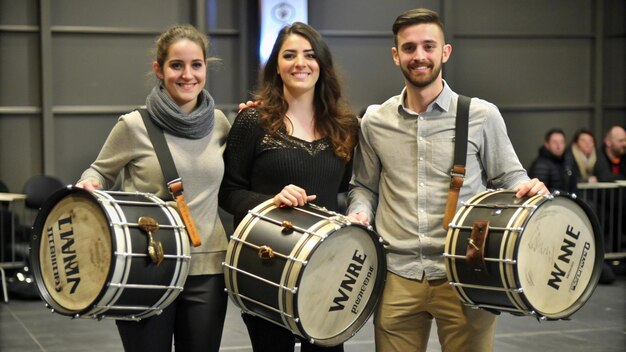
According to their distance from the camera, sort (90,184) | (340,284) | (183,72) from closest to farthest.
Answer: (340,284) → (90,184) → (183,72)

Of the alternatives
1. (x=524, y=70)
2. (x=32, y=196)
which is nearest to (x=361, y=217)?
(x=32, y=196)

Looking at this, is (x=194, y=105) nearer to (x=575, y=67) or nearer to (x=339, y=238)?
Answer: (x=339, y=238)

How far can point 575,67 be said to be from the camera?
40.2 ft

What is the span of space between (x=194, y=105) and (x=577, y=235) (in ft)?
4.69

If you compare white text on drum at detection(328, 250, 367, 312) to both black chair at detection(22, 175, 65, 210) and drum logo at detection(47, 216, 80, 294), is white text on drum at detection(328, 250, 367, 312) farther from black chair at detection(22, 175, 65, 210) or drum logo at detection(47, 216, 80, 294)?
black chair at detection(22, 175, 65, 210)

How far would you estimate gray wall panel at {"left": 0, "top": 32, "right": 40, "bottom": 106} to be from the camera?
32.9 feet

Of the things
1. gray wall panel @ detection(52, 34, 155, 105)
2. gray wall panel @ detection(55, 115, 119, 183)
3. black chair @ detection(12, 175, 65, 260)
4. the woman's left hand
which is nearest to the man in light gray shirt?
the woman's left hand

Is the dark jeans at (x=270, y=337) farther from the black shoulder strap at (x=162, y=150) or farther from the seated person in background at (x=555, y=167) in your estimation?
the seated person in background at (x=555, y=167)

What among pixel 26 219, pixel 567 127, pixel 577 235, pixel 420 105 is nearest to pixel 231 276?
pixel 420 105

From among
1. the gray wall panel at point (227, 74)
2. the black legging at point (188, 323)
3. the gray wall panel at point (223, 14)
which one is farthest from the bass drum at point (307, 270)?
the gray wall panel at point (223, 14)

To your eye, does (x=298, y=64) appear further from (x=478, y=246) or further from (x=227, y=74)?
(x=227, y=74)

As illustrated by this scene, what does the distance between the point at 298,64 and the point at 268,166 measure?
383 mm

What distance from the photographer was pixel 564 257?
10.7ft

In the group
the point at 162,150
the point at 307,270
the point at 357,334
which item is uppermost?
the point at 162,150
